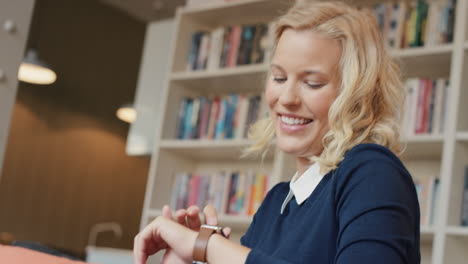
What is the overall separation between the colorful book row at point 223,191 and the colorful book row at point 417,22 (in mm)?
994

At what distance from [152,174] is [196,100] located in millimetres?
492

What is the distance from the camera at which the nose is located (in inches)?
52.9

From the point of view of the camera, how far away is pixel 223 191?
3.73 m

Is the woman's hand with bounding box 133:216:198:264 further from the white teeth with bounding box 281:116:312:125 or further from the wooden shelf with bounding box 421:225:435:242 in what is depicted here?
the wooden shelf with bounding box 421:225:435:242

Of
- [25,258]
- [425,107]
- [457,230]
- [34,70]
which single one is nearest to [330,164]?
[25,258]

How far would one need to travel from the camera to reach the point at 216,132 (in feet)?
12.4

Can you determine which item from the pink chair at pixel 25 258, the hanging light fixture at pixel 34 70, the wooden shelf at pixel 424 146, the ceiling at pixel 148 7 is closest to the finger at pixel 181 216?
the pink chair at pixel 25 258

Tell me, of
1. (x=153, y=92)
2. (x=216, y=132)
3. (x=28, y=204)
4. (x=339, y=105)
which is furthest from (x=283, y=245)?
(x=28, y=204)

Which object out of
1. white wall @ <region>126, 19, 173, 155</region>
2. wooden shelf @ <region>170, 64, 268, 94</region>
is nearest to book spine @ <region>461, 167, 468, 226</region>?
wooden shelf @ <region>170, 64, 268, 94</region>

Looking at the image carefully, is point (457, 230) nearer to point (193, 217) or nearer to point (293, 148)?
point (293, 148)

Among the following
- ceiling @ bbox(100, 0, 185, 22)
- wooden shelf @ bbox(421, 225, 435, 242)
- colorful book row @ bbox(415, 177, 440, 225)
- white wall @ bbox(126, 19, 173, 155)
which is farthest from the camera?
ceiling @ bbox(100, 0, 185, 22)

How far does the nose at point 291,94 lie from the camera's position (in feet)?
4.41

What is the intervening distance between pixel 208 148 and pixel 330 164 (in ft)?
8.31

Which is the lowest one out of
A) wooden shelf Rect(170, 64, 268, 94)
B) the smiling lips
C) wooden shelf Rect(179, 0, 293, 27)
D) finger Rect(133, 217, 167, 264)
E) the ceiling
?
finger Rect(133, 217, 167, 264)
